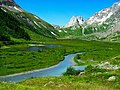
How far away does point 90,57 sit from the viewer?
163250 mm

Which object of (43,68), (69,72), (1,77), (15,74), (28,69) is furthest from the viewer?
(43,68)

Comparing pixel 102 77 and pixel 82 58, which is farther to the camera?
pixel 82 58

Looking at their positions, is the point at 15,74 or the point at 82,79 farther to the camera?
the point at 15,74

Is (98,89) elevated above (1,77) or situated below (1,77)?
above

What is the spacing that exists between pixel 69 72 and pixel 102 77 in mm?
28404

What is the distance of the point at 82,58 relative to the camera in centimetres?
16038

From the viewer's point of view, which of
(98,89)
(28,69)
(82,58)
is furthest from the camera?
(82,58)

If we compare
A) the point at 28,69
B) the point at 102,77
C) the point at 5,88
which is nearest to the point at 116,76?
the point at 102,77

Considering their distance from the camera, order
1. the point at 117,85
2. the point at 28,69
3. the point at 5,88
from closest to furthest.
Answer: the point at 5,88, the point at 117,85, the point at 28,69

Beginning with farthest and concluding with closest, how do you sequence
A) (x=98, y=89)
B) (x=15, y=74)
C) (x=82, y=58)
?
(x=82, y=58), (x=15, y=74), (x=98, y=89)

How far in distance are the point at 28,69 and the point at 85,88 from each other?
76960mm

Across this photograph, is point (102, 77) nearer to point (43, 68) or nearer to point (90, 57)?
point (43, 68)

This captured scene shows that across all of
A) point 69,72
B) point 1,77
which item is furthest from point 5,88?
point 1,77

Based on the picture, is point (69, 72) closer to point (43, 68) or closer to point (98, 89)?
point (43, 68)
